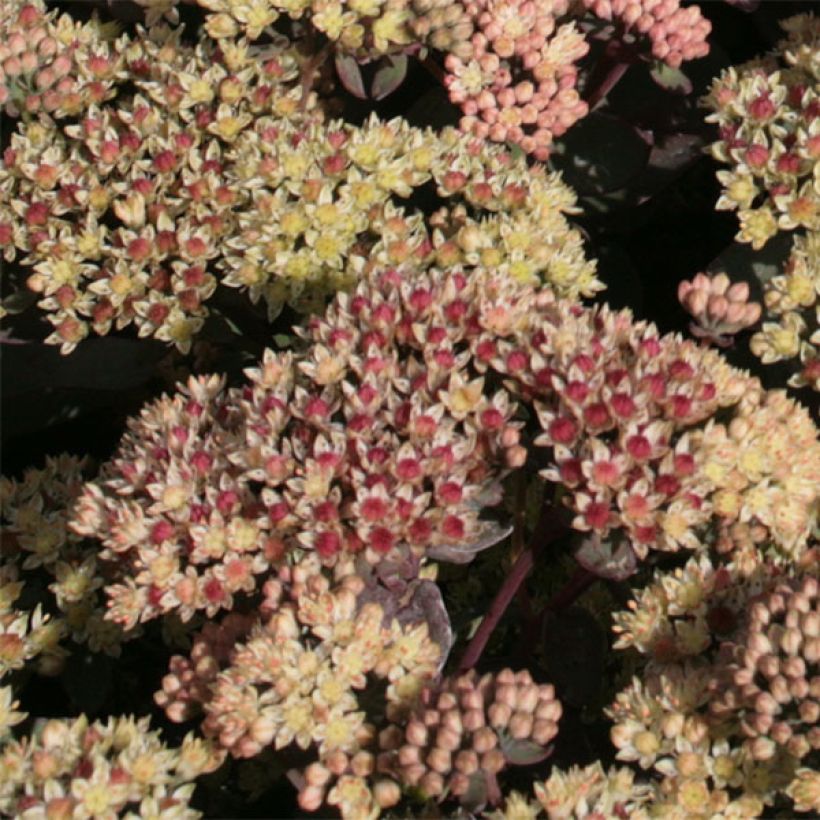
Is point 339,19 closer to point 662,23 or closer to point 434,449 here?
point 662,23

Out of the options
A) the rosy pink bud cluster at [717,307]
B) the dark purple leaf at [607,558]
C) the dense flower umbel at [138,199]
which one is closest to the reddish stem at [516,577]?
the dark purple leaf at [607,558]

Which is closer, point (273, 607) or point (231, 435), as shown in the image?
point (273, 607)

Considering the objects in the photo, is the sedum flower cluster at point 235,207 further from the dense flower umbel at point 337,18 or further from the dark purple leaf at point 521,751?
the dark purple leaf at point 521,751

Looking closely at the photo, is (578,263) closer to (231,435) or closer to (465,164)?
(465,164)

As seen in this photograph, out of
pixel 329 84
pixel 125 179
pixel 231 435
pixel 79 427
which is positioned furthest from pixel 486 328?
pixel 79 427

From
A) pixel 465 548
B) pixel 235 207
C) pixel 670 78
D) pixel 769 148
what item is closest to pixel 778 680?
pixel 465 548
